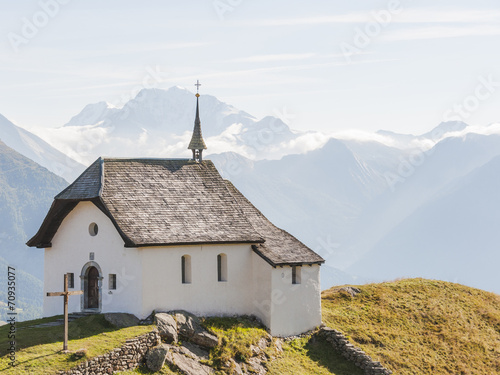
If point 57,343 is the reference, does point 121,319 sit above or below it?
above

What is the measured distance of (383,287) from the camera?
193 ft

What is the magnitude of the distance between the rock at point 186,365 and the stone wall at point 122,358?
1106 mm

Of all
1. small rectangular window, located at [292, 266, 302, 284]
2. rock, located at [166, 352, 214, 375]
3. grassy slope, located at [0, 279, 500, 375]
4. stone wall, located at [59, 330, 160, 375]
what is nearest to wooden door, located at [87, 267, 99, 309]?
grassy slope, located at [0, 279, 500, 375]

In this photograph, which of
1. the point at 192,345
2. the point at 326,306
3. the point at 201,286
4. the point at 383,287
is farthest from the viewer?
the point at 383,287

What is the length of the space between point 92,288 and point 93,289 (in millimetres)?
86

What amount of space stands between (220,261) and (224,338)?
5117mm

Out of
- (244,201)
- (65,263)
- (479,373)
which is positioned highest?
(244,201)

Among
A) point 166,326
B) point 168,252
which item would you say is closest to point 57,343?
point 166,326

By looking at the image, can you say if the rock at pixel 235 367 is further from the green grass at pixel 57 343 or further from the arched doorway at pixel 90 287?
the arched doorway at pixel 90 287

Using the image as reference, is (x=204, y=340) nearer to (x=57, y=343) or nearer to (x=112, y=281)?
(x=112, y=281)

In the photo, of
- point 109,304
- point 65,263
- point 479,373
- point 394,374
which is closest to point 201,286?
point 109,304

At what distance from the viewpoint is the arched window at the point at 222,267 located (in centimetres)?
4674

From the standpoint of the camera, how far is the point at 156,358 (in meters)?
39.2

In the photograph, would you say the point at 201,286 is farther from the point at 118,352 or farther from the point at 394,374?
the point at 394,374
